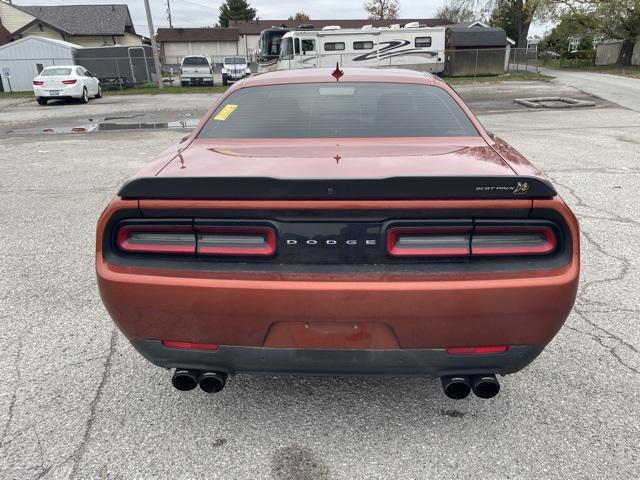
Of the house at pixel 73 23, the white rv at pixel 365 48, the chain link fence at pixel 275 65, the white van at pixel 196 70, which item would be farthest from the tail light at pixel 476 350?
the house at pixel 73 23

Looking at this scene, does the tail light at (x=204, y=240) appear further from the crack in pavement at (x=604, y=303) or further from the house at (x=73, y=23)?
the house at (x=73, y=23)

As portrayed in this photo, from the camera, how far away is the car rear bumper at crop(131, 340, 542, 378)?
6.70ft

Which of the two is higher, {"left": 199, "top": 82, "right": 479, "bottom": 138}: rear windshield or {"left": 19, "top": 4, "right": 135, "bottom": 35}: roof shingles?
{"left": 19, "top": 4, "right": 135, "bottom": 35}: roof shingles

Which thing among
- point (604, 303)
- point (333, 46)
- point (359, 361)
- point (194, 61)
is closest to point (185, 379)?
point (359, 361)

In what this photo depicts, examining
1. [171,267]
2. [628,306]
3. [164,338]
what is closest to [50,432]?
[164,338]

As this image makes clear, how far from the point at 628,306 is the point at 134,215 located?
3406mm

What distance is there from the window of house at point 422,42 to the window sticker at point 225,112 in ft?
96.5

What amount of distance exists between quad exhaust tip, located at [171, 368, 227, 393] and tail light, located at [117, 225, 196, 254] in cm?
58

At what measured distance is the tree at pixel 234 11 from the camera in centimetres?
8350

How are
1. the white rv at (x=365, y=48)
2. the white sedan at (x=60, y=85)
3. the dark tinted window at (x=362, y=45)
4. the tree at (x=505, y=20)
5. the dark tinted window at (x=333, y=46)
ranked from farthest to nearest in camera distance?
the tree at (x=505, y=20) → the dark tinted window at (x=362, y=45) → the dark tinted window at (x=333, y=46) → the white rv at (x=365, y=48) → the white sedan at (x=60, y=85)

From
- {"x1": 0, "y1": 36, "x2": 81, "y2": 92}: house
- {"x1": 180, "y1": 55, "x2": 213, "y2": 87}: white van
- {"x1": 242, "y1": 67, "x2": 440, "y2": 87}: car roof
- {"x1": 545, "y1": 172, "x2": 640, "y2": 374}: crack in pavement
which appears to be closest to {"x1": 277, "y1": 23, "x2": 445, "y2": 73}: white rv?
{"x1": 180, "y1": 55, "x2": 213, "y2": 87}: white van

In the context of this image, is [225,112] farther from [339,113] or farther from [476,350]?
[476,350]

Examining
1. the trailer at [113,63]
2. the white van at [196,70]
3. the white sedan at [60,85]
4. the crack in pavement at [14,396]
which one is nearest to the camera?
the crack in pavement at [14,396]

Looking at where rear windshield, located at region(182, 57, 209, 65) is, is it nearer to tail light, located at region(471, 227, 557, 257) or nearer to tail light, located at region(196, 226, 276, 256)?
tail light, located at region(196, 226, 276, 256)
